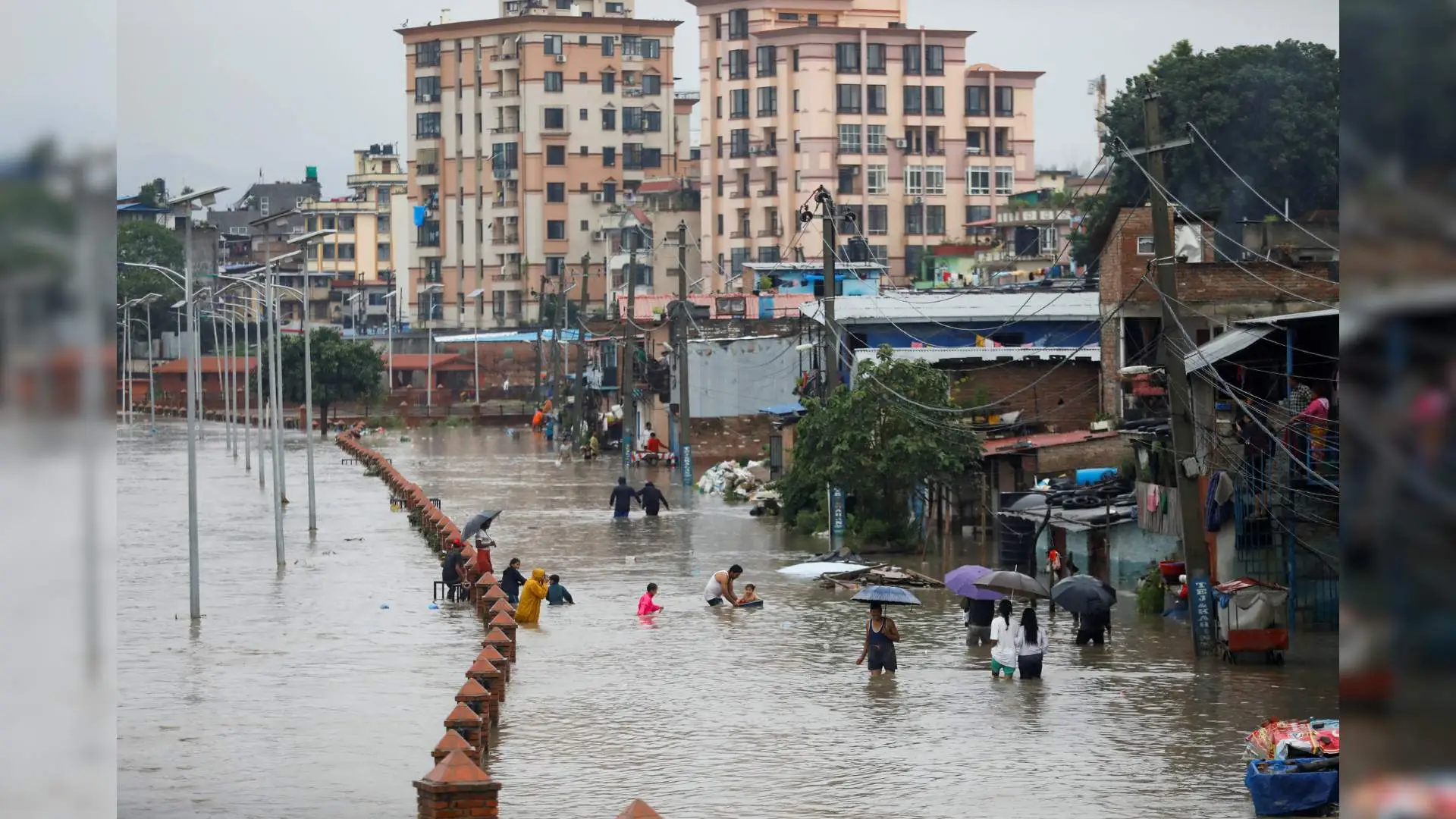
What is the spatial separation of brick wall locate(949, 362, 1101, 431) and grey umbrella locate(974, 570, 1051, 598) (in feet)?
51.7

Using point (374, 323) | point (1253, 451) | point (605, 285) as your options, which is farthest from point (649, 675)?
point (374, 323)

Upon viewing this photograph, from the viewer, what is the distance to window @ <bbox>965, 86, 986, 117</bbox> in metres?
86.6

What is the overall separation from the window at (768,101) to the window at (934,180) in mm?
7735

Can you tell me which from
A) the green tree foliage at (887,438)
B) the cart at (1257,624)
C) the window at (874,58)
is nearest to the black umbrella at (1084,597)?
the cart at (1257,624)

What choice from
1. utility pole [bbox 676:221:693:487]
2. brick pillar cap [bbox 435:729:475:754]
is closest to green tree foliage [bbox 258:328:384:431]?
utility pole [bbox 676:221:693:487]

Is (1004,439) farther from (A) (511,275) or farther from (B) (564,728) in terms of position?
(A) (511,275)

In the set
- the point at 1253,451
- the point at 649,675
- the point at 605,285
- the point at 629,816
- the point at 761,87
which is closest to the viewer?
the point at 629,816

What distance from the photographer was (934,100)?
282ft

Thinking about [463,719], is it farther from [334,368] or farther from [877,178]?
[877,178]

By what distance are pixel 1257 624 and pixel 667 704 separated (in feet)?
20.0
